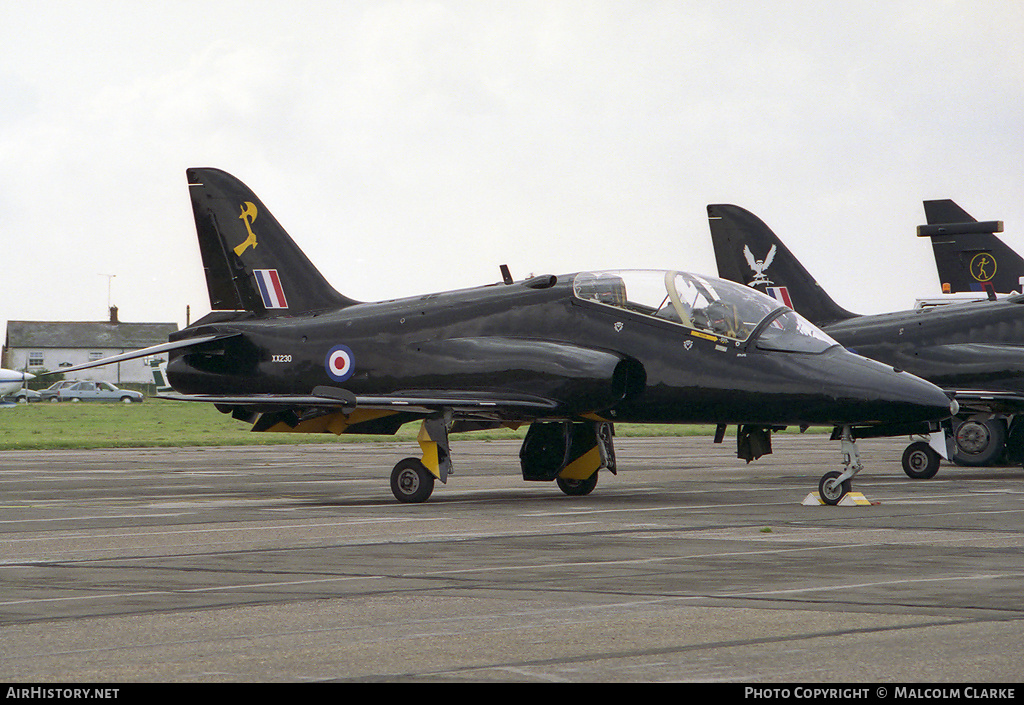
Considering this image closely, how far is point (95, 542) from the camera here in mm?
12773

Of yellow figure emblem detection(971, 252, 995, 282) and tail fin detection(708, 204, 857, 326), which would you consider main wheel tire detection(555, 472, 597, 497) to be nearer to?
tail fin detection(708, 204, 857, 326)

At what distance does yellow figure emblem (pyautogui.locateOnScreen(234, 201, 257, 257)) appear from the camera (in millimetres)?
21578

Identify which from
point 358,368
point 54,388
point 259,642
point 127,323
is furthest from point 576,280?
point 127,323

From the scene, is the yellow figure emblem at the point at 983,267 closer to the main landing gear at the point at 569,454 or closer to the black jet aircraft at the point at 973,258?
the black jet aircraft at the point at 973,258

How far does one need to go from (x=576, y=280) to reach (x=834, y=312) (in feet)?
35.6

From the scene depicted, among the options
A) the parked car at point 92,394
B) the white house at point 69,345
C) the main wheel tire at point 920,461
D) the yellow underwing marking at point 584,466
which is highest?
the white house at point 69,345

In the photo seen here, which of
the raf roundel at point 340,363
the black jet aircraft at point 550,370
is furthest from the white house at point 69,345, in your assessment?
the raf roundel at point 340,363

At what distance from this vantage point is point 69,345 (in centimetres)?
13025

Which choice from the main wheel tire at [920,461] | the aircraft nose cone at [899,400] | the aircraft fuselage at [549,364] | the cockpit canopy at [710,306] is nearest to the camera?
the aircraft nose cone at [899,400]

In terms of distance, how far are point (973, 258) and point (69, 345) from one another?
109m

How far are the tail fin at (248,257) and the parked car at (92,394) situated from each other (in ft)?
263

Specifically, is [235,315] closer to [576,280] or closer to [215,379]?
[215,379]

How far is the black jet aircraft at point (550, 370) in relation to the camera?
1648 cm

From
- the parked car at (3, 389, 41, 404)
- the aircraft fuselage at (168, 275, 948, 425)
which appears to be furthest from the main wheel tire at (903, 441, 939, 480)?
the parked car at (3, 389, 41, 404)
